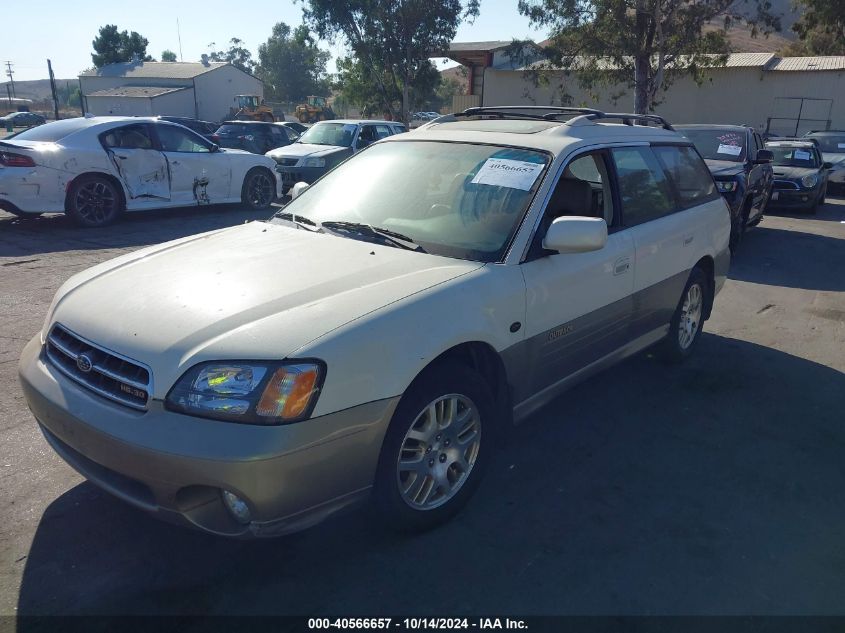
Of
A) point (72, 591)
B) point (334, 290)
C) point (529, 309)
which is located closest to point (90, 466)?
point (72, 591)

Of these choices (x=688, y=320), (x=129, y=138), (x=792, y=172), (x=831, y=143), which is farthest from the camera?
(x=831, y=143)

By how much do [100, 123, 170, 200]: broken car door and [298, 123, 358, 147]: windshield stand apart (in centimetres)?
470

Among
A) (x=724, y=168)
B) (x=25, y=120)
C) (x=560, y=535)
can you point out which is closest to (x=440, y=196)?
(x=560, y=535)

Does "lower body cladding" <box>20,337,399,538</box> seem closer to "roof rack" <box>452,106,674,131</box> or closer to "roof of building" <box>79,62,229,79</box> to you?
"roof rack" <box>452,106,674,131</box>

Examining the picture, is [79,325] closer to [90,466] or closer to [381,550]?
[90,466]

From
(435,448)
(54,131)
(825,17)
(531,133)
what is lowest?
(435,448)

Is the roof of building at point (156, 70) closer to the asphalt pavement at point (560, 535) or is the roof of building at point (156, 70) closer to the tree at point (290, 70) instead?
the tree at point (290, 70)

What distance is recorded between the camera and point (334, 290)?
9.22ft

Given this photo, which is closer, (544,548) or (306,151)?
(544,548)

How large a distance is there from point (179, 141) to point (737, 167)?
8571 millimetres

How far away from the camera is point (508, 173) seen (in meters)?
3.53

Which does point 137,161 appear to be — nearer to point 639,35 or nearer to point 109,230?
point 109,230

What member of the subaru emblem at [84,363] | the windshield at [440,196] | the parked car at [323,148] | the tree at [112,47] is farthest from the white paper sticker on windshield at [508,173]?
the tree at [112,47]

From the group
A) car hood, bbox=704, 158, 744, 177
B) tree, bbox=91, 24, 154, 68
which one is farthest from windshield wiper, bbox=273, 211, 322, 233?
tree, bbox=91, 24, 154, 68
